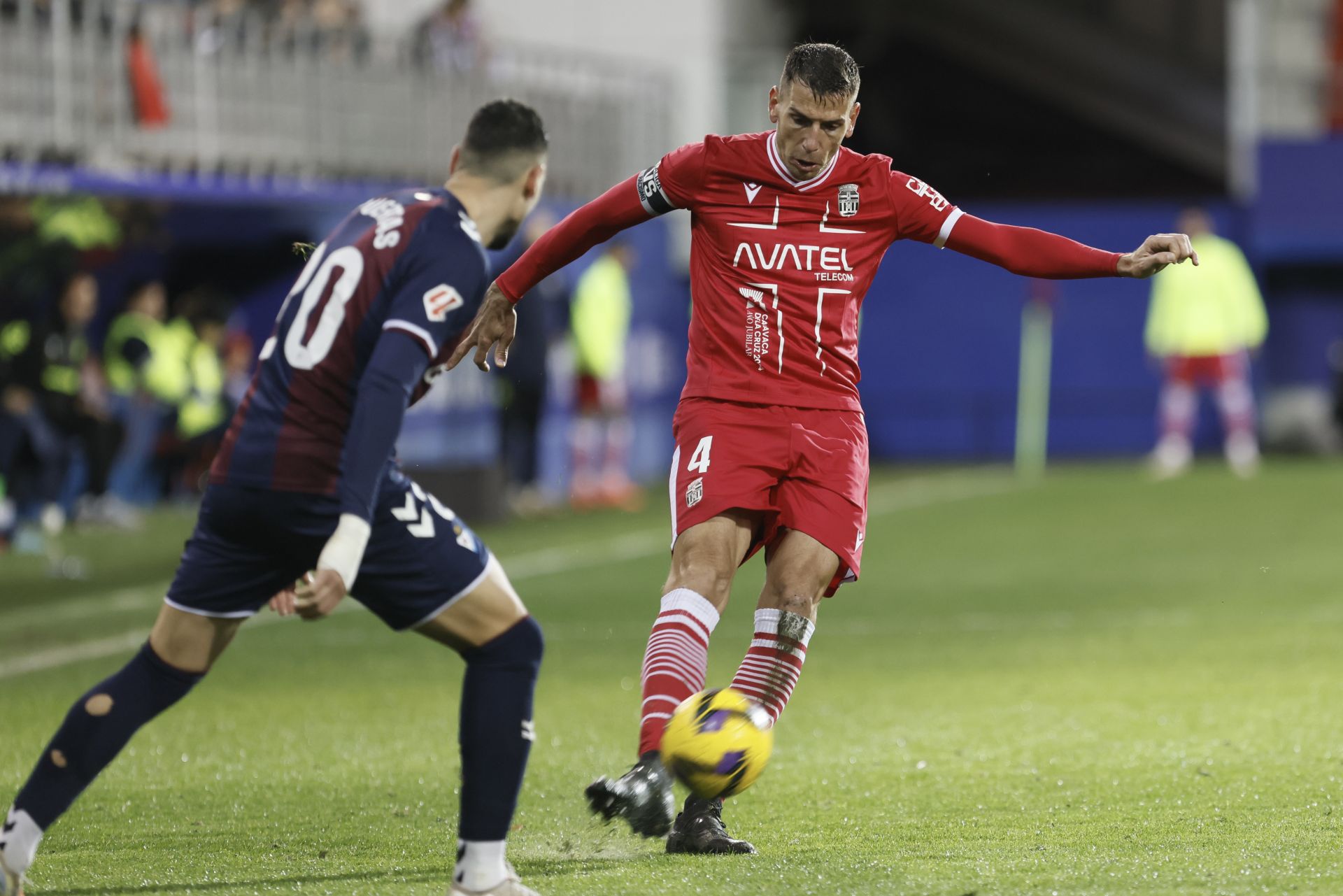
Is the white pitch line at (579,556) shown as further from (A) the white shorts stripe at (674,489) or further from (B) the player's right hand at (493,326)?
(A) the white shorts stripe at (674,489)

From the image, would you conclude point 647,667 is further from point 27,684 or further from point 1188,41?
point 1188,41

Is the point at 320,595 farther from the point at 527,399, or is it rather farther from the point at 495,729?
the point at 527,399

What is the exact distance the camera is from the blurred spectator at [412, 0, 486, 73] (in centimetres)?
1925

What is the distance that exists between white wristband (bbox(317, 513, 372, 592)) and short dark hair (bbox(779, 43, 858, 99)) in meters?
1.91

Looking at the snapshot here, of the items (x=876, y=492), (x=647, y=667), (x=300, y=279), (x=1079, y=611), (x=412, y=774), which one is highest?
(x=300, y=279)

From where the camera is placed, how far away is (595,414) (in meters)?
18.0

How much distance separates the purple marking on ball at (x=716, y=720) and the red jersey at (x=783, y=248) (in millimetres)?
1012

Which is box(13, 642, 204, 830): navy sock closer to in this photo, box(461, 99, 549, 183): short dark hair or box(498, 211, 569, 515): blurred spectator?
box(461, 99, 549, 183): short dark hair

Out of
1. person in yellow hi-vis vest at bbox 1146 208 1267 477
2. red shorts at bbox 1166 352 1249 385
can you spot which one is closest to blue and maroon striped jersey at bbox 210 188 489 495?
person in yellow hi-vis vest at bbox 1146 208 1267 477

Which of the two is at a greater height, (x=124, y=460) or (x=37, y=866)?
(x=37, y=866)

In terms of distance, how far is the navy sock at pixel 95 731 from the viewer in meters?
4.64


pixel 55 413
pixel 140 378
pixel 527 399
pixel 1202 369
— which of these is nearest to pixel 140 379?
pixel 140 378

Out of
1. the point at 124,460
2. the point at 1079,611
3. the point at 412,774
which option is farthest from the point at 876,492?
the point at 412,774

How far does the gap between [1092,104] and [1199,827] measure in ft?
84.5
